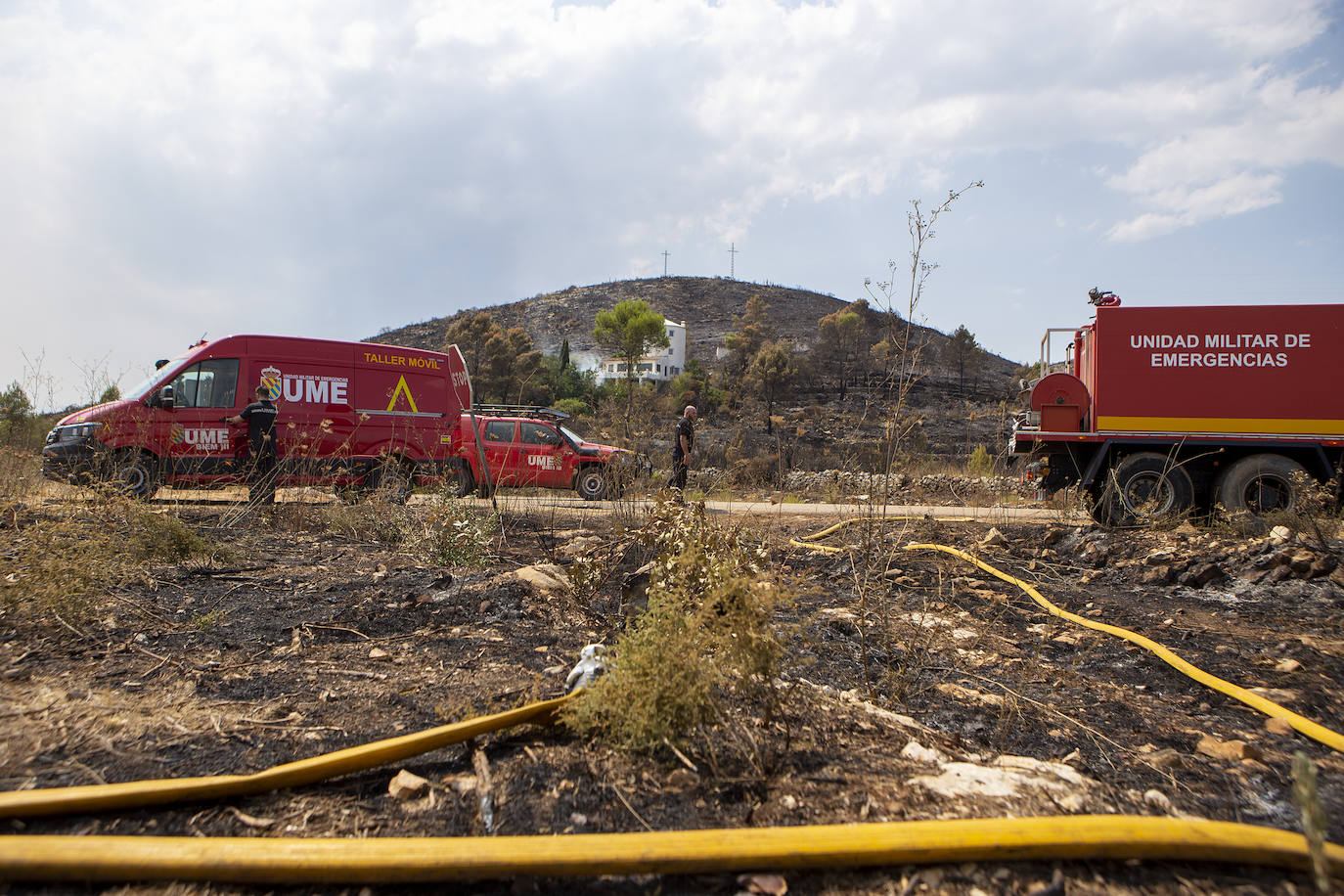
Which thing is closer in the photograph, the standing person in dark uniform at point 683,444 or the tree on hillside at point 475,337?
the standing person in dark uniform at point 683,444

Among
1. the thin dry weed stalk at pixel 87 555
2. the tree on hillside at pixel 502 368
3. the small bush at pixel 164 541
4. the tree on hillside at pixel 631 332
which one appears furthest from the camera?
the tree on hillside at pixel 631 332

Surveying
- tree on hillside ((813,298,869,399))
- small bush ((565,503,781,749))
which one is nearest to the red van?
small bush ((565,503,781,749))

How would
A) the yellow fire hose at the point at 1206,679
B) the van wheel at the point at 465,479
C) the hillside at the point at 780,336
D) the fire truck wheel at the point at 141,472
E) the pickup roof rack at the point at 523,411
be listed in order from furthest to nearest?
the hillside at the point at 780,336 → the pickup roof rack at the point at 523,411 → the van wheel at the point at 465,479 → the fire truck wheel at the point at 141,472 → the yellow fire hose at the point at 1206,679

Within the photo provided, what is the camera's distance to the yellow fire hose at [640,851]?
1634 mm

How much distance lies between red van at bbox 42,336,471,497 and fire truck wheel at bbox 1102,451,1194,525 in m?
8.56

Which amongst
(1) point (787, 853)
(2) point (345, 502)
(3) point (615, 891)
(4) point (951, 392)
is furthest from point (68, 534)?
(4) point (951, 392)

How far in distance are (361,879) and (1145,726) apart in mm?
3072

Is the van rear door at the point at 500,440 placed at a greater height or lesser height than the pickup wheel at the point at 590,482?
greater

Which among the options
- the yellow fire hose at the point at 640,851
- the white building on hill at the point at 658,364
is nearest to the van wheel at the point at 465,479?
the yellow fire hose at the point at 640,851

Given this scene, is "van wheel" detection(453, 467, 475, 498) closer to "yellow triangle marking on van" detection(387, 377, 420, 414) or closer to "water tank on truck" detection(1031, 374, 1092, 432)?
"yellow triangle marking on van" detection(387, 377, 420, 414)

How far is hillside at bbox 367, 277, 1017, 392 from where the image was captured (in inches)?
3211

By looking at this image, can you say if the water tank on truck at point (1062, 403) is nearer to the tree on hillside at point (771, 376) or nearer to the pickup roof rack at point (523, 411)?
the pickup roof rack at point (523, 411)

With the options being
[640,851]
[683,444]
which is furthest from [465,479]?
[640,851]

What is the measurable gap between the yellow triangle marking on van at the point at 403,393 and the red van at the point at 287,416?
2 centimetres
